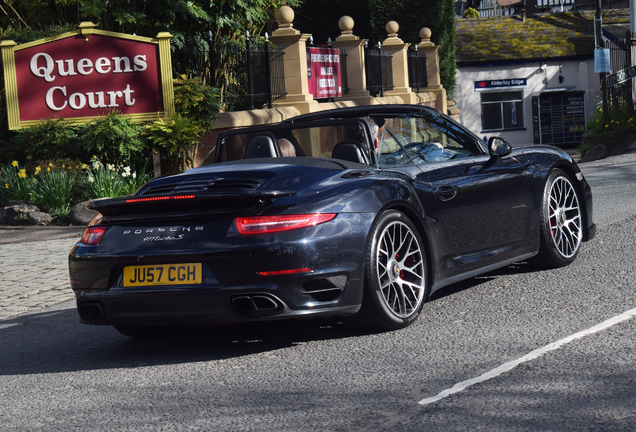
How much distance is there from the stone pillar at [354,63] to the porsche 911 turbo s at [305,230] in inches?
662

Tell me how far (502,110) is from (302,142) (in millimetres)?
42018

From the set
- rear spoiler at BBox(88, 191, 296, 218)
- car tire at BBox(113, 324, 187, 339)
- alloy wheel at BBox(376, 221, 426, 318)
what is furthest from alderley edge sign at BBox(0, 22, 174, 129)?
alloy wheel at BBox(376, 221, 426, 318)

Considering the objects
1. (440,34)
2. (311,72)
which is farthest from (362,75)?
(440,34)

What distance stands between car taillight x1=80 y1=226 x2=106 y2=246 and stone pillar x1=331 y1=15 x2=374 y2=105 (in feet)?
59.2

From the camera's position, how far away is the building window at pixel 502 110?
1818 inches

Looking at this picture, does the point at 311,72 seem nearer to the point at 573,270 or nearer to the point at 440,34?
the point at 573,270

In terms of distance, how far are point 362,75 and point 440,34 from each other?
1327 cm

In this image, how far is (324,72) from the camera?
20438mm

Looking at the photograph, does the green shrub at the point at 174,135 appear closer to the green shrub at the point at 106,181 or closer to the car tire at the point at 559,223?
the green shrub at the point at 106,181

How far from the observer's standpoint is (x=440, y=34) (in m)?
35.2

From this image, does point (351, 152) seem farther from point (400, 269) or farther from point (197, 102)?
point (197, 102)

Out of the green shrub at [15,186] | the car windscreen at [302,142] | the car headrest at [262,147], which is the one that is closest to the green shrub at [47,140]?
the green shrub at [15,186]

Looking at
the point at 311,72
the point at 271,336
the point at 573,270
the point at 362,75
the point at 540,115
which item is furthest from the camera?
the point at 540,115

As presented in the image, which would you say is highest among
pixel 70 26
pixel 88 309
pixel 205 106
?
pixel 70 26
